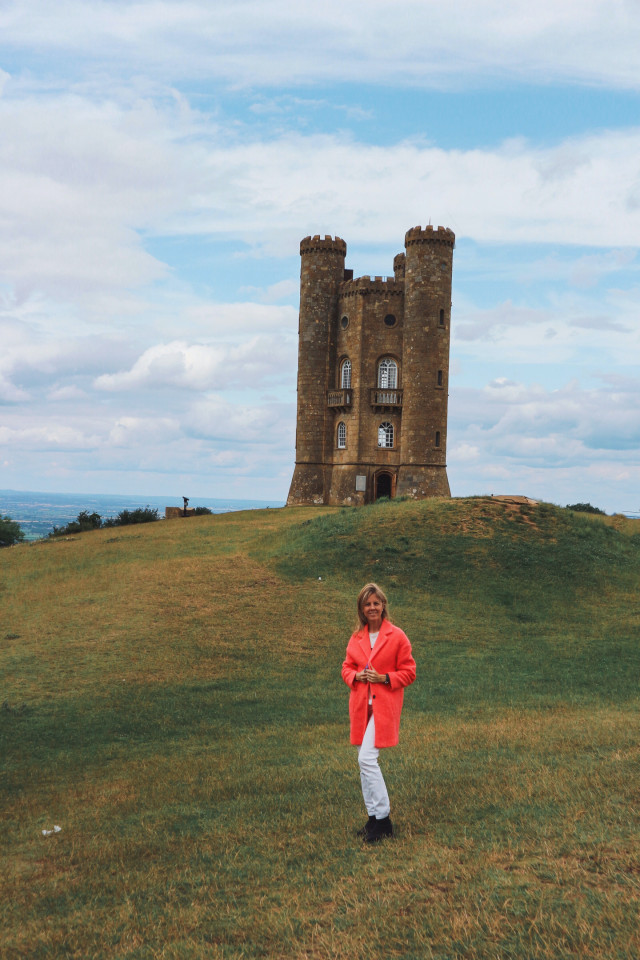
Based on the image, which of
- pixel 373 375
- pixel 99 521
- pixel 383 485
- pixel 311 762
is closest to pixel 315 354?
pixel 373 375

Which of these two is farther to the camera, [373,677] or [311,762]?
[311,762]

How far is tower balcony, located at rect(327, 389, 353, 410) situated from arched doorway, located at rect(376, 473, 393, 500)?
5.03m

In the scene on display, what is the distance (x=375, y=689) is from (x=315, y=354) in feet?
152

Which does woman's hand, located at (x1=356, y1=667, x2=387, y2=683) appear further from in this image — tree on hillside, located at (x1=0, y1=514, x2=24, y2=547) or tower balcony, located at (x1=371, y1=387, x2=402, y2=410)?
tree on hillside, located at (x1=0, y1=514, x2=24, y2=547)

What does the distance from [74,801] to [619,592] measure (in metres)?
21.5

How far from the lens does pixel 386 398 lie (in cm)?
5075

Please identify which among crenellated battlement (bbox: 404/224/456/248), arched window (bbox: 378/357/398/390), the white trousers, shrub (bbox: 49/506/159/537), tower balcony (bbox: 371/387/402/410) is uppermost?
crenellated battlement (bbox: 404/224/456/248)

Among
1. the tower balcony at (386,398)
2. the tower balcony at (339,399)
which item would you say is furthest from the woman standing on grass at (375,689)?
the tower balcony at (339,399)

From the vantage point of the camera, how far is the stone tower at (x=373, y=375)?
160ft

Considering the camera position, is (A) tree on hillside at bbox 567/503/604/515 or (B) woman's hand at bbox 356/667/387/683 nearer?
(B) woman's hand at bbox 356/667/387/683

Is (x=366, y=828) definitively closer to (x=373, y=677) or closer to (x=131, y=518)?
(x=373, y=677)

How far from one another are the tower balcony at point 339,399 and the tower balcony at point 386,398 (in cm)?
168

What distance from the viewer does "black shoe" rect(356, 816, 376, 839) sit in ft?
24.7

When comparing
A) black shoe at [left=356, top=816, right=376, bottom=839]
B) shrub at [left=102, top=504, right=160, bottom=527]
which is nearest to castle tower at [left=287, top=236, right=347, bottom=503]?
shrub at [left=102, top=504, right=160, bottom=527]
